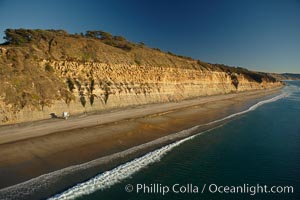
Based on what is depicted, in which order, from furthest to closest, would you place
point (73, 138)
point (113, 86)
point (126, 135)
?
point (113, 86), point (126, 135), point (73, 138)

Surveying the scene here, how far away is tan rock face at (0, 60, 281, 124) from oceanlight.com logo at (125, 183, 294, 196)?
14902mm

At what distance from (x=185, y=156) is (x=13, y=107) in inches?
614

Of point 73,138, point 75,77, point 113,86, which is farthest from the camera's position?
point 113,86

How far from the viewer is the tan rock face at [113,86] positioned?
2391 cm

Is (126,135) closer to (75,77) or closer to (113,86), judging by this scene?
(75,77)

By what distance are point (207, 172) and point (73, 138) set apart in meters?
10.5

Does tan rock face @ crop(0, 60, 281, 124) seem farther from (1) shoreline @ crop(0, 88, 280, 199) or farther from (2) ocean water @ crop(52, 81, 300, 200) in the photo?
(2) ocean water @ crop(52, 81, 300, 200)

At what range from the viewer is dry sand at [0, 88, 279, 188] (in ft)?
42.6

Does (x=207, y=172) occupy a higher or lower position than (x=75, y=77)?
lower

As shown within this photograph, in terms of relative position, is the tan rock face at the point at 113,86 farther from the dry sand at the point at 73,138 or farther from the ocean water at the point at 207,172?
the ocean water at the point at 207,172

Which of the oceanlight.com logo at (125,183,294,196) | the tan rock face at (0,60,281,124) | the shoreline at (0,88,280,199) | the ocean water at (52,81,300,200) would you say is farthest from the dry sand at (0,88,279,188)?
the oceanlight.com logo at (125,183,294,196)

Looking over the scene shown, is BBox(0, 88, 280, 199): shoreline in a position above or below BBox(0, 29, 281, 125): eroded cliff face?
below

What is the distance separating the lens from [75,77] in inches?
1105

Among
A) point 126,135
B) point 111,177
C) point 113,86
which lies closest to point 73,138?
point 126,135
